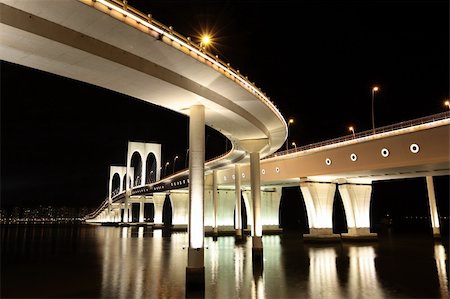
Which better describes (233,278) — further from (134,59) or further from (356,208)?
(356,208)

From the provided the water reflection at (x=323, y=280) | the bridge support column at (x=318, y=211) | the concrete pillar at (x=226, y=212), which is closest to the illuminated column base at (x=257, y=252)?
the water reflection at (x=323, y=280)

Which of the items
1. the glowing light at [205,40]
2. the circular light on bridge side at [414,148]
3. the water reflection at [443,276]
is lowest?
the water reflection at [443,276]

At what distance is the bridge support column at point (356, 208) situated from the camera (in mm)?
41719

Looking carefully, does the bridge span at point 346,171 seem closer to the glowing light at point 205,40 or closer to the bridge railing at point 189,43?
the bridge railing at point 189,43

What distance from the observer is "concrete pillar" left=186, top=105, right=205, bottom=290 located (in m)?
16.1

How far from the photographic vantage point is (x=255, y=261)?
77.4ft

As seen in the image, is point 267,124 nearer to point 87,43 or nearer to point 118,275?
point 118,275

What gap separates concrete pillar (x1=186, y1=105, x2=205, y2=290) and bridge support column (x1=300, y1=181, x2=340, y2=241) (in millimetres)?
24093

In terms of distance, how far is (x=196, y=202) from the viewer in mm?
17484

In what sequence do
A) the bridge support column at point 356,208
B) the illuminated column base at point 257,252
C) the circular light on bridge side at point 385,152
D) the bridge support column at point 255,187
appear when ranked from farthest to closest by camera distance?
the bridge support column at point 356,208 < the circular light on bridge side at point 385,152 < the bridge support column at point 255,187 < the illuminated column base at point 257,252

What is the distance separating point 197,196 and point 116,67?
6806mm

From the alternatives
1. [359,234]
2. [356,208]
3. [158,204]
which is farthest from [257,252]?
[158,204]

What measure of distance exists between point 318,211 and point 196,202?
25988mm

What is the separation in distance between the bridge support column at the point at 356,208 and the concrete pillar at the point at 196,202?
1090 inches
